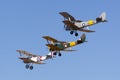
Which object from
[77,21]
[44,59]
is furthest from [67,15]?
[44,59]

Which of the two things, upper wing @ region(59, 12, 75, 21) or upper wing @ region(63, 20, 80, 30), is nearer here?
upper wing @ region(63, 20, 80, 30)

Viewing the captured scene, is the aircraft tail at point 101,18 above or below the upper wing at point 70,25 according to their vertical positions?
above

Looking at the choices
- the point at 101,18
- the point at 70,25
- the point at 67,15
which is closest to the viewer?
the point at 101,18

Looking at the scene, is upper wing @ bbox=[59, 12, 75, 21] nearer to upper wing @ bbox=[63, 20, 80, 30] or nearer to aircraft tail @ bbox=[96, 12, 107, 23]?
upper wing @ bbox=[63, 20, 80, 30]

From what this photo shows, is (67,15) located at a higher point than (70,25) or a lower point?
higher

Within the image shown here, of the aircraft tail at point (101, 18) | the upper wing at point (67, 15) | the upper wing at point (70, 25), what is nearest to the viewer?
the aircraft tail at point (101, 18)

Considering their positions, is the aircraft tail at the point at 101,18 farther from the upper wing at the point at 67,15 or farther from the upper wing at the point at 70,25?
the upper wing at the point at 67,15

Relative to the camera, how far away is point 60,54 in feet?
508

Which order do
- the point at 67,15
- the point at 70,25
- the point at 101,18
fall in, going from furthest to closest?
the point at 67,15, the point at 70,25, the point at 101,18

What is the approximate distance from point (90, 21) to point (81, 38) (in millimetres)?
4802

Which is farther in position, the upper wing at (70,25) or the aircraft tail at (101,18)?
the upper wing at (70,25)

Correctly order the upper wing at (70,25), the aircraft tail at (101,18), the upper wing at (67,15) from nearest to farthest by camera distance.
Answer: the aircraft tail at (101,18) → the upper wing at (70,25) → the upper wing at (67,15)

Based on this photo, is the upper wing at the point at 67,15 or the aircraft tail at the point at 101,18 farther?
the upper wing at the point at 67,15

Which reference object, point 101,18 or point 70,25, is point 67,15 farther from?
point 101,18
